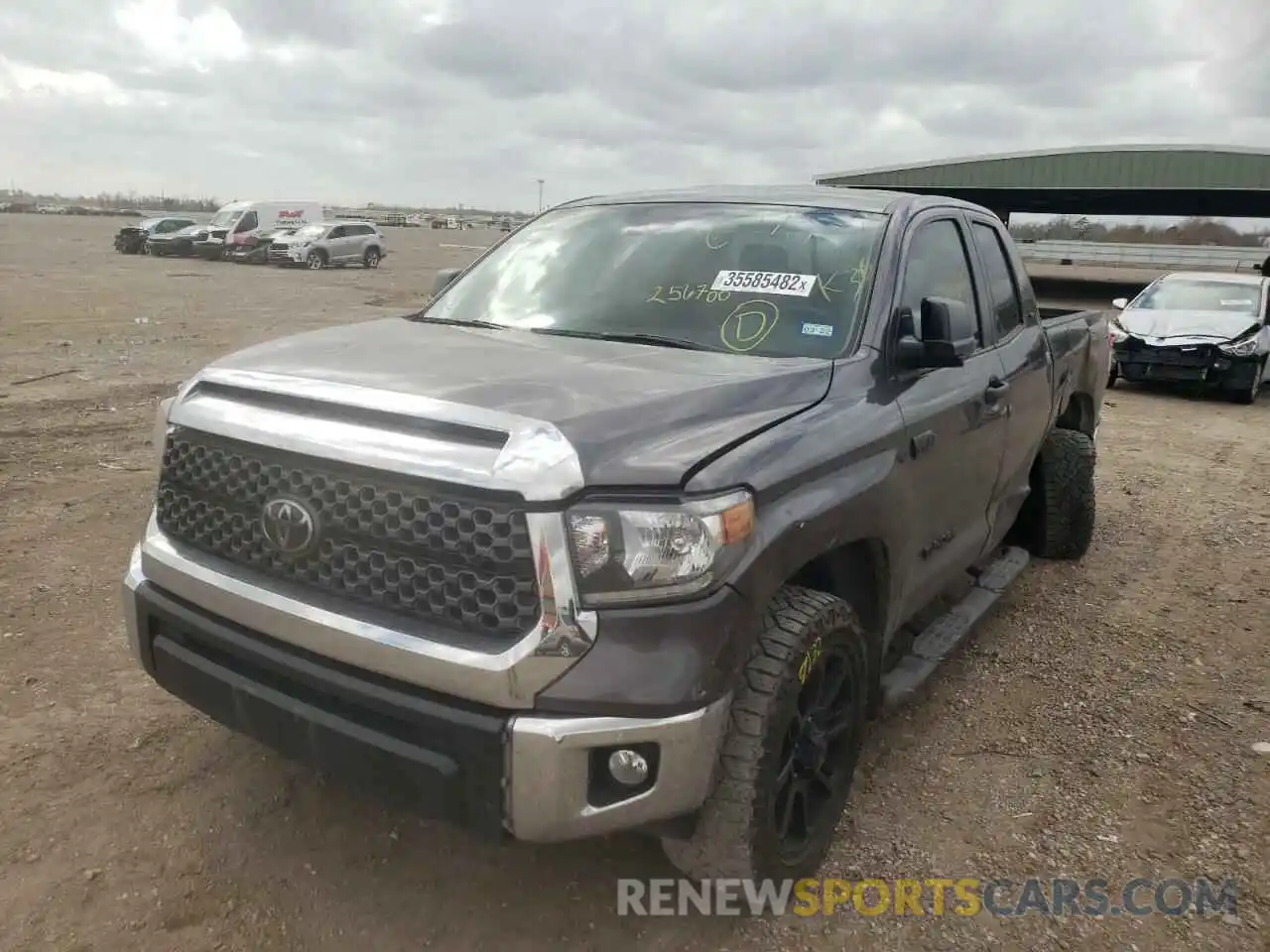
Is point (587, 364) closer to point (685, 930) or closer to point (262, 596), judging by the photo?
point (262, 596)

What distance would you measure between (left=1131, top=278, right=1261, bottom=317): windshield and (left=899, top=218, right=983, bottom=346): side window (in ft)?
35.2

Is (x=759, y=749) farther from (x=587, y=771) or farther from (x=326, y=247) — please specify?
(x=326, y=247)

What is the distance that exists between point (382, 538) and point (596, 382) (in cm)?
70

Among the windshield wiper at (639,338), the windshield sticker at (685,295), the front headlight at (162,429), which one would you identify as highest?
the windshield sticker at (685,295)

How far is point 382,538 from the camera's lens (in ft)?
7.56

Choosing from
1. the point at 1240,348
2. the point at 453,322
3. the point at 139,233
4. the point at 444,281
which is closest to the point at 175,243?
the point at 139,233

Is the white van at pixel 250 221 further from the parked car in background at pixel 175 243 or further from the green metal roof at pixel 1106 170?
the green metal roof at pixel 1106 170

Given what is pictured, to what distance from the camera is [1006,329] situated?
4410 millimetres

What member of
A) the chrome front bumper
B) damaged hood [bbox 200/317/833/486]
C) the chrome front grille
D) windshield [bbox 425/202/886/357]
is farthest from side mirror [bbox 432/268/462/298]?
the chrome front bumper

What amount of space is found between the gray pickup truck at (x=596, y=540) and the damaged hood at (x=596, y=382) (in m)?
0.01

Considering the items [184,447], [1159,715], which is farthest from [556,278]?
[1159,715]

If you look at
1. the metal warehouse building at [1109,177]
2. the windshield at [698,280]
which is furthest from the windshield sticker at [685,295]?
the metal warehouse building at [1109,177]

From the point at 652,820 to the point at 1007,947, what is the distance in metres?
1.10

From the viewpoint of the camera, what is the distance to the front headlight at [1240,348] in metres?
12.0
